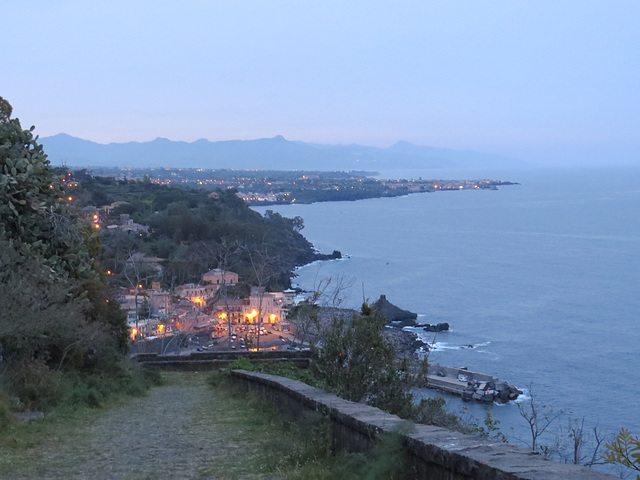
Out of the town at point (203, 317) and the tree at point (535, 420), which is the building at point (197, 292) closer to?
the town at point (203, 317)

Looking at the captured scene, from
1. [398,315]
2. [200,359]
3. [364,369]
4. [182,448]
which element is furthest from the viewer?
[398,315]

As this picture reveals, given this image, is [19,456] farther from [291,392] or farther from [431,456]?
[431,456]

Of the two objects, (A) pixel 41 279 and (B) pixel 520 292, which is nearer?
(A) pixel 41 279

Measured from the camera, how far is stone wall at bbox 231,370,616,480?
3193 mm

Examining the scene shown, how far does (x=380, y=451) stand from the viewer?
4.23m

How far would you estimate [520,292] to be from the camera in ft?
156

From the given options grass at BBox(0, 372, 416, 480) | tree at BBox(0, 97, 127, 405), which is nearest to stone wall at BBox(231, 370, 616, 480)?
grass at BBox(0, 372, 416, 480)

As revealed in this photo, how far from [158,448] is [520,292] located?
44279 millimetres

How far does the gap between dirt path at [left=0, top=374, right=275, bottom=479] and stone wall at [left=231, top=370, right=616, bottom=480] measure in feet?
2.32

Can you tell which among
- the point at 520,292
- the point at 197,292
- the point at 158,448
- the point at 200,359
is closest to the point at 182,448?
the point at 158,448

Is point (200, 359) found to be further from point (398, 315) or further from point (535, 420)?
point (398, 315)

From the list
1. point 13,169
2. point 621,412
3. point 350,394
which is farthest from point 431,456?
point 621,412

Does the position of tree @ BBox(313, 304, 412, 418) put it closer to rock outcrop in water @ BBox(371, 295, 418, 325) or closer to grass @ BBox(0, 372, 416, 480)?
grass @ BBox(0, 372, 416, 480)

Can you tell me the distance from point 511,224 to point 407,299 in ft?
166
